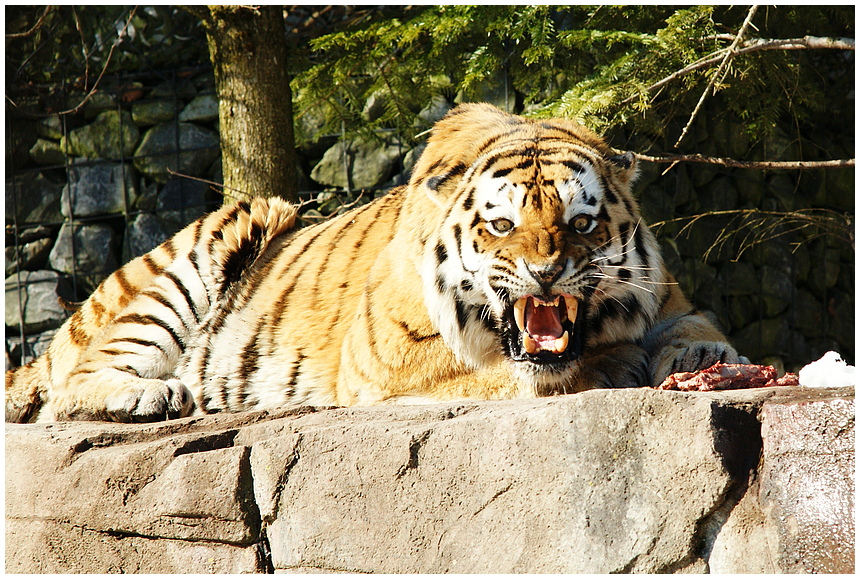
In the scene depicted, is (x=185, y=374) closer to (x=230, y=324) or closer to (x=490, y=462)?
(x=230, y=324)

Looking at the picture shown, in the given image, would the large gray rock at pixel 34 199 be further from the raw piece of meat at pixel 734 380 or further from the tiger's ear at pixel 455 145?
the raw piece of meat at pixel 734 380

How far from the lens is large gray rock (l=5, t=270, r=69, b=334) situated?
6.87 m

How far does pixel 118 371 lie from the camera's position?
11.7ft

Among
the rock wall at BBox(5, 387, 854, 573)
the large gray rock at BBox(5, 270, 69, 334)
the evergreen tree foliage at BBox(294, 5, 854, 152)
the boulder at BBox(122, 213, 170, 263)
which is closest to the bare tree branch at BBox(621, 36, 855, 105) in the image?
the evergreen tree foliage at BBox(294, 5, 854, 152)

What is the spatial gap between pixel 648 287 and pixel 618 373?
31 centimetres

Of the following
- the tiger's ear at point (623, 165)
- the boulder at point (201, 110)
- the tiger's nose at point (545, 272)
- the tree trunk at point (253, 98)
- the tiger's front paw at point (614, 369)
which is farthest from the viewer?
the boulder at point (201, 110)

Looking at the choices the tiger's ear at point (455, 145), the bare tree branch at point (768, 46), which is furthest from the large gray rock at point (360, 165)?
the bare tree branch at point (768, 46)

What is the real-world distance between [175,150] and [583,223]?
478cm

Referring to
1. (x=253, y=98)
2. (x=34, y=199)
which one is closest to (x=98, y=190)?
(x=34, y=199)

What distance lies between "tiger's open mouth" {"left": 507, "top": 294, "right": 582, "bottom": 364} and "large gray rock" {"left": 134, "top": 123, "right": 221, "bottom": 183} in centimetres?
461

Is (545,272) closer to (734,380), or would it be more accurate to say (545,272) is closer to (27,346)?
(734,380)

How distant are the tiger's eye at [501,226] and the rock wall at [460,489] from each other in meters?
0.69

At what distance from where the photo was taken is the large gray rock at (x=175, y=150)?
22.5 feet

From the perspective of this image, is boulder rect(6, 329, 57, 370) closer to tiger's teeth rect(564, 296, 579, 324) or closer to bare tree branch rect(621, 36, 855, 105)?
bare tree branch rect(621, 36, 855, 105)
